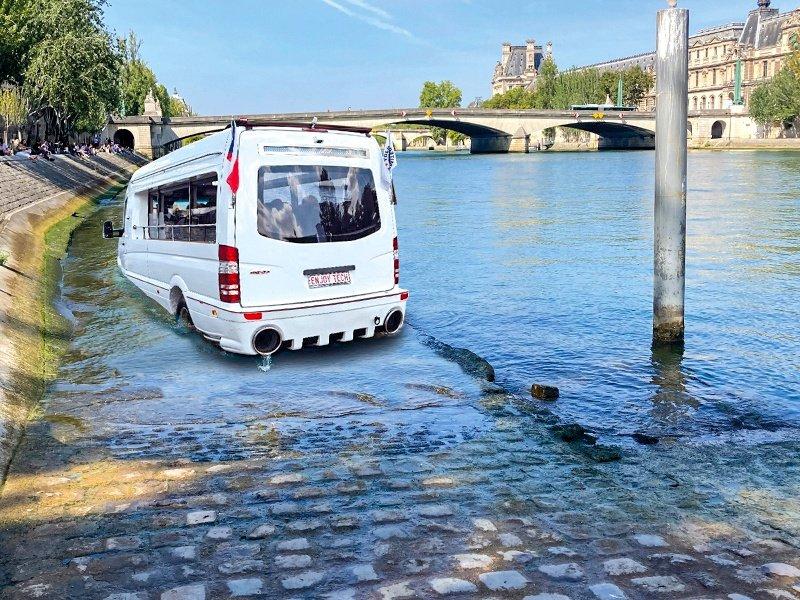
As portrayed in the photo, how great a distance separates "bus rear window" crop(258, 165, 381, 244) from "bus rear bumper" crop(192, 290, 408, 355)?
0.80 metres

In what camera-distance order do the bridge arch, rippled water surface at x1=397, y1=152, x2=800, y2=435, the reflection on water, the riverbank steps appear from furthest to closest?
the bridge arch
rippled water surface at x1=397, y1=152, x2=800, y2=435
the reflection on water
the riverbank steps

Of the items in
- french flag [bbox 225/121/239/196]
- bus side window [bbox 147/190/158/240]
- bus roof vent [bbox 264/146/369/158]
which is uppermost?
bus roof vent [bbox 264/146/369/158]

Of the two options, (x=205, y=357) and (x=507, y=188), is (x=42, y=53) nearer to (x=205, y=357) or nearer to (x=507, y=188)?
(x=507, y=188)

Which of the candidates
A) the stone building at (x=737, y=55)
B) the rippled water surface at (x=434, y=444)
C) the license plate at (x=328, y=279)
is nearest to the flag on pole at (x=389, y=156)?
the license plate at (x=328, y=279)

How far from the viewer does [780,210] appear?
3259 cm

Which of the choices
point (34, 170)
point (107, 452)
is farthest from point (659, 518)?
point (34, 170)

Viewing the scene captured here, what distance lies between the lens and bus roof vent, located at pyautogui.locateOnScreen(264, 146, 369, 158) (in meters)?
10.0

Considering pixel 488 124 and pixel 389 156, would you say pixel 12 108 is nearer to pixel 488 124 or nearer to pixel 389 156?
pixel 389 156

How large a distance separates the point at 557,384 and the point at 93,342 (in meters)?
5.96

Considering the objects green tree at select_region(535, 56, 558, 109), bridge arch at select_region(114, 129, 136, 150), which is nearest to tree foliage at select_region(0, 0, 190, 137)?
bridge arch at select_region(114, 129, 136, 150)

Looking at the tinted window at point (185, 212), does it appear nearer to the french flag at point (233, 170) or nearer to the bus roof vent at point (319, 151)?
the french flag at point (233, 170)

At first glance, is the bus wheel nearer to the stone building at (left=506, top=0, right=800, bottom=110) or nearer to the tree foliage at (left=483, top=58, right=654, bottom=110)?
the stone building at (left=506, top=0, right=800, bottom=110)

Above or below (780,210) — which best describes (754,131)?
above

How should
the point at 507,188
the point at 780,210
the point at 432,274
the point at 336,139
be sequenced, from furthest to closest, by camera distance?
the point at 507,188
the point at 780,210
the point at 432,274
the point at 336,139
